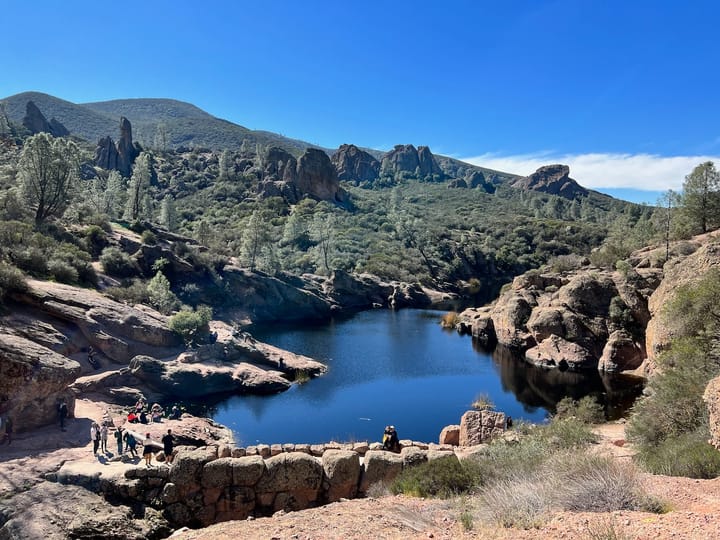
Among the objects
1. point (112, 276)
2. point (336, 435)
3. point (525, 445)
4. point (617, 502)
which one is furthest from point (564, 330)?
point (112, 276)

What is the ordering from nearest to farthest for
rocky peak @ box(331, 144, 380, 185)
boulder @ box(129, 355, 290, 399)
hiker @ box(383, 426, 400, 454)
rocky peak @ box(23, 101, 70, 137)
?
1. hiker @ box(383, 426, 400, 454)
2. boulder @ box(129, 355, 290, 399)
3. rocky peak @ box(23, 101, 70, 137)
4. rocky peak @ box(331, 144, 380, 185)

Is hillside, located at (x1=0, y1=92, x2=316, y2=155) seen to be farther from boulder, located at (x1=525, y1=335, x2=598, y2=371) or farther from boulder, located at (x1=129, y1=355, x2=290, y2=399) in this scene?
boulder, located at (x1=129, y1=355, x2=290, y2=399)

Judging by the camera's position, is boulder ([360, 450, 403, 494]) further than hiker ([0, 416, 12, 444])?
No

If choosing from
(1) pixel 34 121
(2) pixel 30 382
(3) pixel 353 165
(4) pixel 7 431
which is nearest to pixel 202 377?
(2) pixel 30 382

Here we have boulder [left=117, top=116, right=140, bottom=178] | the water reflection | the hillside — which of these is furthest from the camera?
the hillside

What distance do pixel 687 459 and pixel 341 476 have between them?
904cm

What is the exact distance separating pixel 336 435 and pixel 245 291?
1352 inches

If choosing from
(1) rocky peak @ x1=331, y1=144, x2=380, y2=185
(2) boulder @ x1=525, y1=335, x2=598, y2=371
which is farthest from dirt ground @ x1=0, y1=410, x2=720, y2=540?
(1) rocky peak @ x1=331, y1=144, x2=380, y2=185

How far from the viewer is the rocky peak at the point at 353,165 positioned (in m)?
177

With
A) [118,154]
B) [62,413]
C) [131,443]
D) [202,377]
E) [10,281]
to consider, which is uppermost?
[118,154]

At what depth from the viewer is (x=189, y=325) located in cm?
3453

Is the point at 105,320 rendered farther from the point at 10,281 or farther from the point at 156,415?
the point at 156,415

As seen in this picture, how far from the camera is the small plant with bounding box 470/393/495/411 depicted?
28592 millimetres

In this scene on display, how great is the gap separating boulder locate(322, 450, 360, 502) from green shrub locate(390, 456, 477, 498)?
57.8 inches
